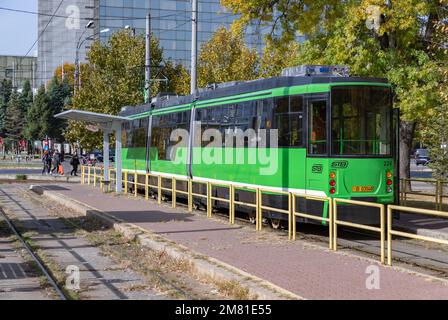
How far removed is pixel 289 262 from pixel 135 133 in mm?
17160

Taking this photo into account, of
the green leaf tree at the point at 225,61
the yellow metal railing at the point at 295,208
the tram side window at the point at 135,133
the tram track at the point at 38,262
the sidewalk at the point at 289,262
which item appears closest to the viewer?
the sidewalk at the point at 289,262

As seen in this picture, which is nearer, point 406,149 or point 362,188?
point 362,188

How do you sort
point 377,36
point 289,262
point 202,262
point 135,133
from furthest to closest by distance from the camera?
point 135,133, point 377,36, point 289,262, point 202,262

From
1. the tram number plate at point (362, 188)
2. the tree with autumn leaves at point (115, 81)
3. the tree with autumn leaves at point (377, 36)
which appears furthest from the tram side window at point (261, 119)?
the tree with autumn leaves at point (115, 81)

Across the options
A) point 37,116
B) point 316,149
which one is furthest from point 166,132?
point 37,116

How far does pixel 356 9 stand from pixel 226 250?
A: 966cm

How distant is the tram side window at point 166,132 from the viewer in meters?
20.3

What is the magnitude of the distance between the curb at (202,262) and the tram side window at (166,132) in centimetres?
426

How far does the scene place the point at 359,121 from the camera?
519 inches

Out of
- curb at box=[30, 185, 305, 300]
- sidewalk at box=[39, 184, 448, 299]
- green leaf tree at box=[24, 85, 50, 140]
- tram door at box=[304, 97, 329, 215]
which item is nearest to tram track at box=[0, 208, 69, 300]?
curb at box=[30, 185, 305, 300]

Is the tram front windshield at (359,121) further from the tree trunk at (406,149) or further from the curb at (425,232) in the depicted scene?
the tree trunk at (406,149)

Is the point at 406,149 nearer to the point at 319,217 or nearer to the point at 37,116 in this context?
the point at 319,217

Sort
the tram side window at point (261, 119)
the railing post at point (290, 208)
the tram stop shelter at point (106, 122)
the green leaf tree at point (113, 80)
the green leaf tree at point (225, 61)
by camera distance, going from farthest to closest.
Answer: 1. the green leaf tree at point (225, 61)
2. the green leaf tree at point (113, 80)
3. the tram stop shelter at point (106, 122)
4. the tram side window at point (261, 119)
5. the railing post at point (290, 208)
